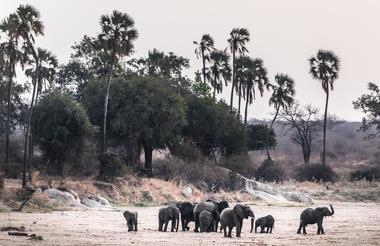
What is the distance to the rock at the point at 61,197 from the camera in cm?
3625

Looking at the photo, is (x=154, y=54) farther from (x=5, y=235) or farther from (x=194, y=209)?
(x=5, y=235)

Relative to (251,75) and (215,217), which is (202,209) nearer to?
(215,217)

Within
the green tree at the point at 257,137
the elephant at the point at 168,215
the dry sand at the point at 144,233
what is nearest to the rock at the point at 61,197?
the dry sand at the point at 144,233

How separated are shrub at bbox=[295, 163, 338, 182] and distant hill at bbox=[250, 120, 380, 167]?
12099 mm

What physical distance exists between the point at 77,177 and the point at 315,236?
24.6m

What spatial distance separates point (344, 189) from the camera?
199 feet

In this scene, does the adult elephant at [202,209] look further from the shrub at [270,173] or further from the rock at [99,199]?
the shrub at [270,173]

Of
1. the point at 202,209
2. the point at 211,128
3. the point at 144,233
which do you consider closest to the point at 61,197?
the point at 202,209

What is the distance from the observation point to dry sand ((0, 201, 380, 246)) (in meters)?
21.0

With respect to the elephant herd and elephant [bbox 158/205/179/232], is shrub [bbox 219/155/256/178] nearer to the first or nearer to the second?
the elephant herd

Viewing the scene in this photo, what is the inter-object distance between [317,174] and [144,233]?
4698 centimetres

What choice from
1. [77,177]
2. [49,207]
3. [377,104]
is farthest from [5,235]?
[377,104]

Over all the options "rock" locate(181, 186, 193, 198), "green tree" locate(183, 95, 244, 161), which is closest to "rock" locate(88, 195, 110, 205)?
"rock" locate(181, 186, 193, 198)

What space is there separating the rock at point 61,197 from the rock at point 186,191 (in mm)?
12156
